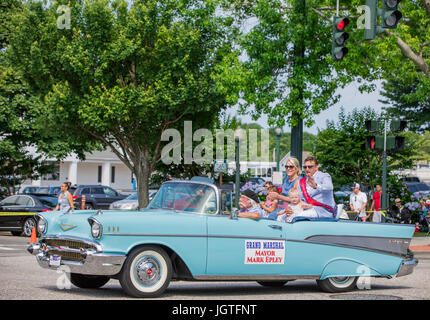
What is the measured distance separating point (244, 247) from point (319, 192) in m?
1.76

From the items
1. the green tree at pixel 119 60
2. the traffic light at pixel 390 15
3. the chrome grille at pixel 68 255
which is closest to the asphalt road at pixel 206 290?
the chrome grille at pixel 68 255

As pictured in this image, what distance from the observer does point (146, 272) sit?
27.9 ft

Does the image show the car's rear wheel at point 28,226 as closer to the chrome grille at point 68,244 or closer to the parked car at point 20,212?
the parked car at point 20,212

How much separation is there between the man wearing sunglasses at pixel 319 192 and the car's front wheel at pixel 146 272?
2.61m

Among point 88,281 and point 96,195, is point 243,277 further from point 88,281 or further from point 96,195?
point 96,195

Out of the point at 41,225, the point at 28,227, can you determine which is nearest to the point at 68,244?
the point at 41,225

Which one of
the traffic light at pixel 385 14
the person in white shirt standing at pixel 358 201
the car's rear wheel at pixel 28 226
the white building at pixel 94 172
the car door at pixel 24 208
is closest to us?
the traffic light at pixel 385 14

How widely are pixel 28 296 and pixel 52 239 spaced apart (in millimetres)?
840

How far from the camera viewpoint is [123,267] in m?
8.44

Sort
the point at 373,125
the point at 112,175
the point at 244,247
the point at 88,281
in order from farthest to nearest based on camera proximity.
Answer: the point at 112,175 < the point at 373,125 < the point at 88,281 < the point at 244,247

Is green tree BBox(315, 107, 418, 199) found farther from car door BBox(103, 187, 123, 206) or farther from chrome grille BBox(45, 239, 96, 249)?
chrome grille BBox(45, 239, 96, 249)

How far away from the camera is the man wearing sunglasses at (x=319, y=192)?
10.0m

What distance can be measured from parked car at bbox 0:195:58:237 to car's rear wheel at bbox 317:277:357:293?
15.9 m
